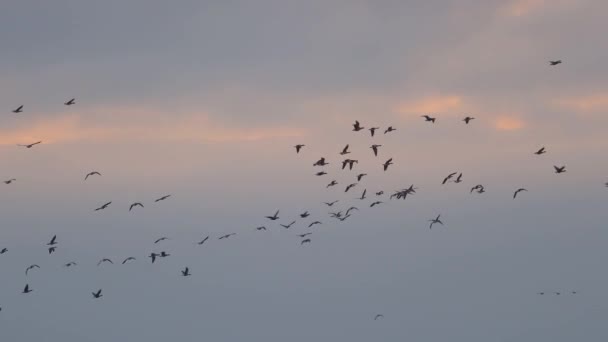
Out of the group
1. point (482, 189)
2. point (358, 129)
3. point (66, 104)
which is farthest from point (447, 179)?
point (66, 104)

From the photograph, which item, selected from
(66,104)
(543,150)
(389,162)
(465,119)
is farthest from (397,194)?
(66,104)

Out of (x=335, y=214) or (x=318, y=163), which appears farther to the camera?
(x=335, y=214)

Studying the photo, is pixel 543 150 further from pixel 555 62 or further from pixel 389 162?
pixel 389 162

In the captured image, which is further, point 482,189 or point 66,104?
point 482,189

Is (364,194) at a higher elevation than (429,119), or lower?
lower

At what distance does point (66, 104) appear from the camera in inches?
2549

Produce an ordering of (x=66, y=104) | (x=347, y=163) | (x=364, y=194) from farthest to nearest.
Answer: (x=364, y=194) < (x=347, y=163) < (x=66, y=104)

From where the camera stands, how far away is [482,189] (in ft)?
242

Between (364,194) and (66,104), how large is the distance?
23276mm

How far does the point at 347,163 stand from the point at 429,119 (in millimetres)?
6727

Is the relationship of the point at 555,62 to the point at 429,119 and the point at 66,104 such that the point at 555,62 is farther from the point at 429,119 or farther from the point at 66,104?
the point at 66,104

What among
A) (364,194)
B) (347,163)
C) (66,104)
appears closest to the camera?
(66,104)

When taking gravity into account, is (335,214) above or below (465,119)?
below

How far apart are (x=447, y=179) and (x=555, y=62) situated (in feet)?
37.4
